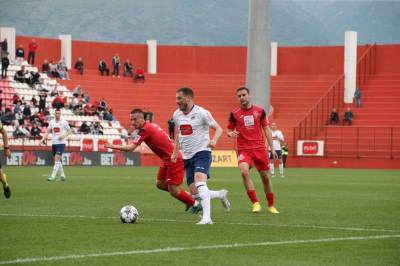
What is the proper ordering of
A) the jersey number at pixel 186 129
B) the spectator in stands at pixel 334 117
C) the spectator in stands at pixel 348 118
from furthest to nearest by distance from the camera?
1. the spectator in stands at pixel 348 118
2. the spectator in stands at pixel 334 117
3. the jersey number at pixel 186 129

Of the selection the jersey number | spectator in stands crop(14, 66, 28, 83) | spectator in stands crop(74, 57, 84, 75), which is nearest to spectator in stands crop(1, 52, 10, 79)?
spectator in stands crop(14, 66, 28, 83)

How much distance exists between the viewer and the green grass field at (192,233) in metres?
11.1

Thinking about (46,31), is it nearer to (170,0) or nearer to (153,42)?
(170,0)

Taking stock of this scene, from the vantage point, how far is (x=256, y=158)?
18641 millimetres

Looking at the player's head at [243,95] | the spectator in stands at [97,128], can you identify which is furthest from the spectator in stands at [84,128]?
the player's head at [243,95]

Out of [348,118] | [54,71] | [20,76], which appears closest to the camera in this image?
[20,76]

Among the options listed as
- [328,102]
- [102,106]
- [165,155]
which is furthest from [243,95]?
[328,102]

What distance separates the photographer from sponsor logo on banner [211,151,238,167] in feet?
180

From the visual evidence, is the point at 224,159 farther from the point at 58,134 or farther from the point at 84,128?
the point at 58,134

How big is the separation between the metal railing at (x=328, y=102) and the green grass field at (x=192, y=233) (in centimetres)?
4294

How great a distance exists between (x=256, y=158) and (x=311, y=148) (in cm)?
4362

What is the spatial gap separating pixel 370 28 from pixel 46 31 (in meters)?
60.5

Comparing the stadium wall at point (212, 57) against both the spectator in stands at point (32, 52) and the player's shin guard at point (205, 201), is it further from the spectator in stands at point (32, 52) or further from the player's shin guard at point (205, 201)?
the player's shin guard at point (205, 201)

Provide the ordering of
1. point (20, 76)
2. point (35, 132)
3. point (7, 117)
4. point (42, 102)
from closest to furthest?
point (35, 132)
point (7, 117)
point (42, 102)
point (20, 76)
